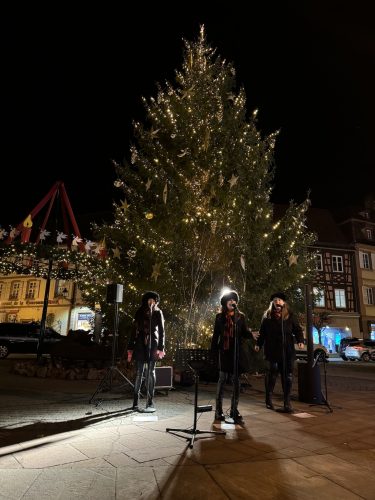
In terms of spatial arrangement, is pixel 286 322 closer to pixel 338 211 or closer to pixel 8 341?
pixel 8 341

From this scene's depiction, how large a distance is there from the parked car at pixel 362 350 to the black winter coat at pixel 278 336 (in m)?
21.8

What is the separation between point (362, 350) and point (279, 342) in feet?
72.8

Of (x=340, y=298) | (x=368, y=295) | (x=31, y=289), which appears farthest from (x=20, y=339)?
(x=368, y=295)

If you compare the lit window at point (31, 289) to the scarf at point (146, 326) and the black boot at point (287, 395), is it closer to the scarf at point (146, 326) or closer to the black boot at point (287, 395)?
the scarf at point (146, 326)

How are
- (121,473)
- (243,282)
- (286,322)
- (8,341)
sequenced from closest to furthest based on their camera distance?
(121,473), (286,322), (243,282), (8,341)

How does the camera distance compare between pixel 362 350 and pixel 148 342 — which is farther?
pixel 362 350

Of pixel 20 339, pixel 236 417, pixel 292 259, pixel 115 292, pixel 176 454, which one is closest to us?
pixel 176 454

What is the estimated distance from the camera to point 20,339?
19.5 meters

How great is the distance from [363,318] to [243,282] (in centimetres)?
2985

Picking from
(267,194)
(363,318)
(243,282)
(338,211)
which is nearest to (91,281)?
(243,282)

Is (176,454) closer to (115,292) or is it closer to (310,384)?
(310,384)

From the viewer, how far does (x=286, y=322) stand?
7223mm

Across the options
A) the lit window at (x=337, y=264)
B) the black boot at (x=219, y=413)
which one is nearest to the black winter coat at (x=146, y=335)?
the black boot at (x=219, y=413)

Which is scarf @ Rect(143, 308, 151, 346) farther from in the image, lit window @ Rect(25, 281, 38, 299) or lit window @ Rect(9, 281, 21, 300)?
lit window @ Rect(9, 281, 21, 300)
